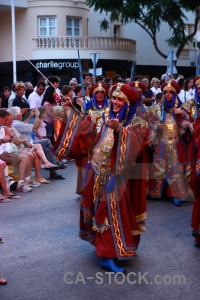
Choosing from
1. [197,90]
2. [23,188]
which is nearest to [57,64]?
[23,188]

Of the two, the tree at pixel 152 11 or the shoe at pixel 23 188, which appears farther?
the tree at pixel 152 11

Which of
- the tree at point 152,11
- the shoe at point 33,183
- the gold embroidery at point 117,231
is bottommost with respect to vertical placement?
the shoe at point 33,183

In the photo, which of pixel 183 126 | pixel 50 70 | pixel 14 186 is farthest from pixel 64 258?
pixel 50 70

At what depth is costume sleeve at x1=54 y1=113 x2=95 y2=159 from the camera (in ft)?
17.4

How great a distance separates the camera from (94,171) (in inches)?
207

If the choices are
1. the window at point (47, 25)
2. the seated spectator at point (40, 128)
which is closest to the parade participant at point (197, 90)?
the seated spectator at point (40, 128)

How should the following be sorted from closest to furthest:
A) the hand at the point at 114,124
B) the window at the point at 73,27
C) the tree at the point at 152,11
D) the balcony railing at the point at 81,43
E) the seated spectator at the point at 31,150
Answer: the hand at the point at 114,124 < the seated spectator at the point at 31,150 < the tree at the point at 152,11 < the balcony railing at the point at 81,43 < the window at the point at 73,27

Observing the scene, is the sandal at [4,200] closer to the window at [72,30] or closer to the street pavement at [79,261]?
the street pavement at [79,261]

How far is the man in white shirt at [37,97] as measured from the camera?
1126 cm

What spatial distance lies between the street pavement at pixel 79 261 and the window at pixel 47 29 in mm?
20204

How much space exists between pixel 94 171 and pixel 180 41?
23.6 m

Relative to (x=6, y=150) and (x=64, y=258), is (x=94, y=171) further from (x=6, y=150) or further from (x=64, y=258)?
(x=6, y=150)

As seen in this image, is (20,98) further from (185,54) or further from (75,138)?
(185,54)

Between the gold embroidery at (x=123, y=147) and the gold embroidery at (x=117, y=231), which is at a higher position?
the gold embroidery at (x=123, y=147)
